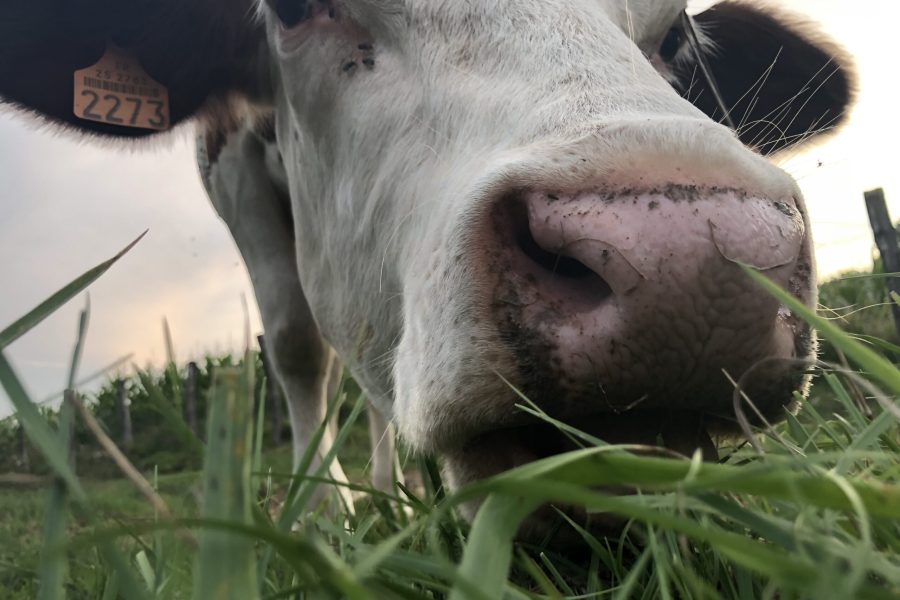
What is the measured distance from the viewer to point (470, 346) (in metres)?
1.23

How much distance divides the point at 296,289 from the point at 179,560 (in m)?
2.81

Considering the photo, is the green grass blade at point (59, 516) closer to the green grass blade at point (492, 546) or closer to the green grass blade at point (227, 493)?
the green grass blade at point (227, 493)

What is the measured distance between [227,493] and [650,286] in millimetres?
712

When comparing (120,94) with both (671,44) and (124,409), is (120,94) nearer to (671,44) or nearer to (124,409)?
(671,44)

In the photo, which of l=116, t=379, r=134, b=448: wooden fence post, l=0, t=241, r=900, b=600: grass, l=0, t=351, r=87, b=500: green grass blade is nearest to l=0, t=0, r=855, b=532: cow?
l=0, t=241, r=900, b=600: grass

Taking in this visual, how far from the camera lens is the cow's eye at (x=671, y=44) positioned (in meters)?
2.56

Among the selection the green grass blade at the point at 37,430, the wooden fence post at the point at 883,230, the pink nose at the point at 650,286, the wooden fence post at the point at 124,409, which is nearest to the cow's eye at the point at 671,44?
the pink nose at the point at 650,286

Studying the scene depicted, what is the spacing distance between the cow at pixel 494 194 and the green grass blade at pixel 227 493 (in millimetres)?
577

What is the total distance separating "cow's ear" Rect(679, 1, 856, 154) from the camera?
3410 millimetres

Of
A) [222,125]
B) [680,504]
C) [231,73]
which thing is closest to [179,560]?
[680,504]

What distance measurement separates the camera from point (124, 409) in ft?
33.7

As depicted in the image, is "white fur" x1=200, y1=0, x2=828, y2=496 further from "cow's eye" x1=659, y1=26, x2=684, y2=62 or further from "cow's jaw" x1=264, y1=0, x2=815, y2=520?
"cow's eye" x1=659, y1=26, x2=684, y2=62

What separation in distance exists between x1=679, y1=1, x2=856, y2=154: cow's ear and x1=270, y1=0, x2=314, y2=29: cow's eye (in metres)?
1.87

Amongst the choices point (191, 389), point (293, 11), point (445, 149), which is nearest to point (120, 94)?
point (293, 11)
